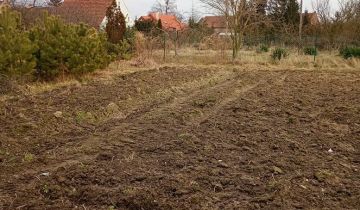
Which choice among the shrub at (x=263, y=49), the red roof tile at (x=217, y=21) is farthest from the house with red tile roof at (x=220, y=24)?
the shrub at (x=263, y=49)

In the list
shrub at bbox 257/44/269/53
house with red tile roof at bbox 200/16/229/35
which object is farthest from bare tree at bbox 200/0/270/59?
shrub at bbox 257/44/269/53

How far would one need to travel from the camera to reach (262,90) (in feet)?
38.5

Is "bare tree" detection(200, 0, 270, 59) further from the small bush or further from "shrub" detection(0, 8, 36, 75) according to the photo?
"shrub" detection(0, 8, 36, 75)

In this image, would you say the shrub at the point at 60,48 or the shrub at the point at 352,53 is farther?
the shrub at the point at 352,53

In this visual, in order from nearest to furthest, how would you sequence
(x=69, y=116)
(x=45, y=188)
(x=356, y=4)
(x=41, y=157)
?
(x=45, y=188) < (x=41, y=157) < (x=69, y=116) < (x=356, y=4)

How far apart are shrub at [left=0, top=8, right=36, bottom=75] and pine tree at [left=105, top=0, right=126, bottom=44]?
676cm

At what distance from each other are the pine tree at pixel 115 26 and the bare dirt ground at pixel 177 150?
688 cm

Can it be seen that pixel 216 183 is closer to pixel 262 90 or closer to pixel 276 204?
pixel 276 204

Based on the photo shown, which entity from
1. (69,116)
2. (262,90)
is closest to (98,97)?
(69,116)

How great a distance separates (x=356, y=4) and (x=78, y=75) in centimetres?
2703

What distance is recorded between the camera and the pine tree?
17469mm

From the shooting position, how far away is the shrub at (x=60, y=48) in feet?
37.8

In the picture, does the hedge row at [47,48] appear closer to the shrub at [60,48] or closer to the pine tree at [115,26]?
the shrub at [60,48]

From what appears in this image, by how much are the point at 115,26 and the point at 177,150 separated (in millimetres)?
12667
